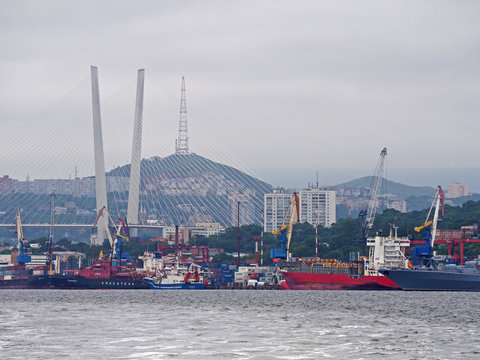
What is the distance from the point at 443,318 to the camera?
56375mm

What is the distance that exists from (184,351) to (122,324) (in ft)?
45.8

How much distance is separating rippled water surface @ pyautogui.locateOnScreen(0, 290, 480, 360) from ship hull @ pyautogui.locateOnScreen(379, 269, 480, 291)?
42.6m

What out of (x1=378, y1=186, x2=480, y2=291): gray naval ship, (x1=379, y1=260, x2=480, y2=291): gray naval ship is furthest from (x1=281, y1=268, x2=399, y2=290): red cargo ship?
(x1=379, y1=260, x2=480, y2=291): gray naval ship

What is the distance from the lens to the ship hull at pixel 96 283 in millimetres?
130750

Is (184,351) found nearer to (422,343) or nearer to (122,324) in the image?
(422,343)

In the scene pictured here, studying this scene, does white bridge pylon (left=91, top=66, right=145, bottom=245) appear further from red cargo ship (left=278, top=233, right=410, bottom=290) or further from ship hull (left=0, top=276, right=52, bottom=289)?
red cargo ship (left=278, top=233, right=410, bottom=290)

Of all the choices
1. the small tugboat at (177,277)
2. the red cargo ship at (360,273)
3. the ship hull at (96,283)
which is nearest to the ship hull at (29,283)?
the ship hull at (96,283)

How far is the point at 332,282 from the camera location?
121m

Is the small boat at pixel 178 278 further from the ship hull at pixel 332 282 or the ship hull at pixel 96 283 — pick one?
the ship hull at pixel 332 282

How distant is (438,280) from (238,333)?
68699mm

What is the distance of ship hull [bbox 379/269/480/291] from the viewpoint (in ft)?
356

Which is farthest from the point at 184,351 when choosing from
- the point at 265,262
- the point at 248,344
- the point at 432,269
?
the point at 265,262

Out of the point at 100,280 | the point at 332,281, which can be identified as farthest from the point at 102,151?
the point at 332,281

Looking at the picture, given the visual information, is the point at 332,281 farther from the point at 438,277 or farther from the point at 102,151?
the point at 102,151
